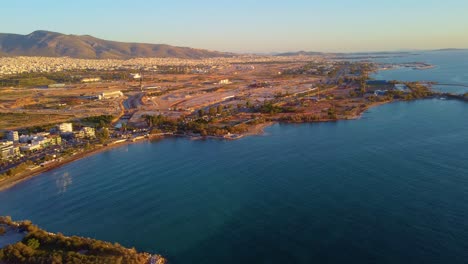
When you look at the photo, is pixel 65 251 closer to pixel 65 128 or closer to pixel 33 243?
pixel 33 243

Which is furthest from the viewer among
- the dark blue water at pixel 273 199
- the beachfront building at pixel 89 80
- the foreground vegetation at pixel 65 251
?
the beachfront building at pixel 89 80

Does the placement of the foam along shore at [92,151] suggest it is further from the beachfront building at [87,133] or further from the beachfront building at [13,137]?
the beachfront building at [13,137]

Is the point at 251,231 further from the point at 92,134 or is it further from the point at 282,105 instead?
the point at 282,105

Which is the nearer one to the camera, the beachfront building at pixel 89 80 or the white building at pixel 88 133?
the white building at pixel 88 133

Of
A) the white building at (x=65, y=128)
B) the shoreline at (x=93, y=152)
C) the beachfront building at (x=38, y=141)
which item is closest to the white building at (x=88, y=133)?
the white building at (x=65, y=128)

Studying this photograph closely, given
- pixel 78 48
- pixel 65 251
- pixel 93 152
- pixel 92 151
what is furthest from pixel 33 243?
pixel 78 48

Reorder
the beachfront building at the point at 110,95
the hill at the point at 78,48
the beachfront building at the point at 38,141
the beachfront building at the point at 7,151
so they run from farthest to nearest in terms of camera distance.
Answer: the hill at the point at 78,48 → the beachfront building at the point at 110,95 → the beachfront building at the point at 38,141 → the beachfront building at the point at 7,151

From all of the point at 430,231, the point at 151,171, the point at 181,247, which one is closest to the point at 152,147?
the point at 151,171

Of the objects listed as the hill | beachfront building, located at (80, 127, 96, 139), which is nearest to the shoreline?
beachfront building, located at (80, 127, 96, 139)
